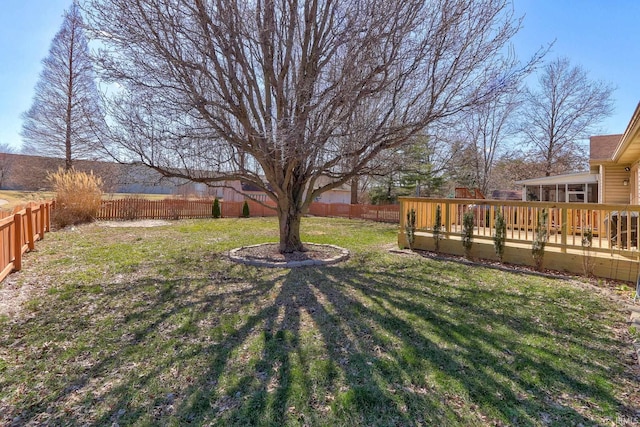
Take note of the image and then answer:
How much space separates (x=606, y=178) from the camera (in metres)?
10.5

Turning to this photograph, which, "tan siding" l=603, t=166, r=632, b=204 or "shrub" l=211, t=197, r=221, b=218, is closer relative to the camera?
"tan siding" l=603, t=166, r=632, b=204

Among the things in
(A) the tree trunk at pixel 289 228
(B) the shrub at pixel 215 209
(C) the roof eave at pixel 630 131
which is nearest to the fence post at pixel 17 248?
(A) the tree trunk at pixel 289 228

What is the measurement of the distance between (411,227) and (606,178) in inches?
311

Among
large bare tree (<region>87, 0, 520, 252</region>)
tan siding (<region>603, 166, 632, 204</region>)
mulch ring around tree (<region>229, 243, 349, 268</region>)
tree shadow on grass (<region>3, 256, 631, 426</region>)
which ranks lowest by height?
tree shadow on grass (<region>3, 256, 631, 426</region>)

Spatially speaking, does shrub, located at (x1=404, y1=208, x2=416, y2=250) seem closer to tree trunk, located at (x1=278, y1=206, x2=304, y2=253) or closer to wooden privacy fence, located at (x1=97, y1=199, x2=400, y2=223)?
tree trunk, located at (x1=278, y1=206, x2=304, y2=253)

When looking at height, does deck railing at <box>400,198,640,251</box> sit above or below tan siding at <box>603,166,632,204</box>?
below

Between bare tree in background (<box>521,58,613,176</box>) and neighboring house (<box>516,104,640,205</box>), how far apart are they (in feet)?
26.0

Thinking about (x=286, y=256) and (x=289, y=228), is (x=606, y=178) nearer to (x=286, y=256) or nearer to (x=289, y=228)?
(x=289, y=228)

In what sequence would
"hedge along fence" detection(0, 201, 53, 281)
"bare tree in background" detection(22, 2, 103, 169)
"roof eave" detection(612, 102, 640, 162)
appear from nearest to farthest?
"hedge along fence" detection(0, 201, 53, 281)
"roof eave" detection(612, 102, 640, 162)
"bare tree in background" detection(22, 2, 103, 169)

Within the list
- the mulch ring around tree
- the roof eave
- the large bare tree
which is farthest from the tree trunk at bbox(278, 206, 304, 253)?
the roof eave

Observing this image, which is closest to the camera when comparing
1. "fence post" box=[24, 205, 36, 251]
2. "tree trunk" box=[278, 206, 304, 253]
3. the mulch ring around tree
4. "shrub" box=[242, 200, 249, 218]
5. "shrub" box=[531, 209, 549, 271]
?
"shrub" box=[531, 209, 549, 271]

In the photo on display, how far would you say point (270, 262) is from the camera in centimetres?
606

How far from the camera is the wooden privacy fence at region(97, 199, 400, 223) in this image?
13891mm

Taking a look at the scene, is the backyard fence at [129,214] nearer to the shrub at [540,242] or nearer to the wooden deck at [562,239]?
the wooden deck at [562,239]
